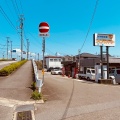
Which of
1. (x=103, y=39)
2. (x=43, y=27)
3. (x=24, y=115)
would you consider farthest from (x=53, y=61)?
(x=24, y=115)

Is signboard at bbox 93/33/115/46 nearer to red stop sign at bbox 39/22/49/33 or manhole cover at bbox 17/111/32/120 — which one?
red stop sign at bbox 39/22/49/33

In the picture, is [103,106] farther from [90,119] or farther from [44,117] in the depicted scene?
[44,117]

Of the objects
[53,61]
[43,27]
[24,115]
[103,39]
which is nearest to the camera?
[24,115]

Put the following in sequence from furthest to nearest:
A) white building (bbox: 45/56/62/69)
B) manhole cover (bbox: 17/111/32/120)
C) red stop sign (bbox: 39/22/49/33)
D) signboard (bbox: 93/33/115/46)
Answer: white building (bbox: 45/56/62/69) < signboard (bbox: 93/33/115/46) < red stop sign (bbox: 39/22/49/33) < manhole cover (bbox: 17/111/32/120)

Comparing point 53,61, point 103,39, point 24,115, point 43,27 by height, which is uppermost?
point 103,39

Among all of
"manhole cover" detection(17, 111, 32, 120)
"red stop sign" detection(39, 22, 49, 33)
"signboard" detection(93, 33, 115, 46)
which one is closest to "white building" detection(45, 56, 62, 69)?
"signboard" detection(93, 33, 115, 46)

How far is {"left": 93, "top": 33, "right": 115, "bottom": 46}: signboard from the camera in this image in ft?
68.4

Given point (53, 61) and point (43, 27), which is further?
point (53, 61)

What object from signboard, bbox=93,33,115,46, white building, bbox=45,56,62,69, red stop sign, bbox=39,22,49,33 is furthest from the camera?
white building, bbox=45,56,62,69

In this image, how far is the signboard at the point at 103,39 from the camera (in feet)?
68.4

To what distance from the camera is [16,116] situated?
6.23m

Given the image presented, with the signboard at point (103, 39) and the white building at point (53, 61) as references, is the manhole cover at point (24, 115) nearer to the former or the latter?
the signboard at point (103, 39)

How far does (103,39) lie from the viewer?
2125 cm

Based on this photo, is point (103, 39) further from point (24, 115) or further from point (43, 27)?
point (24, 115)
